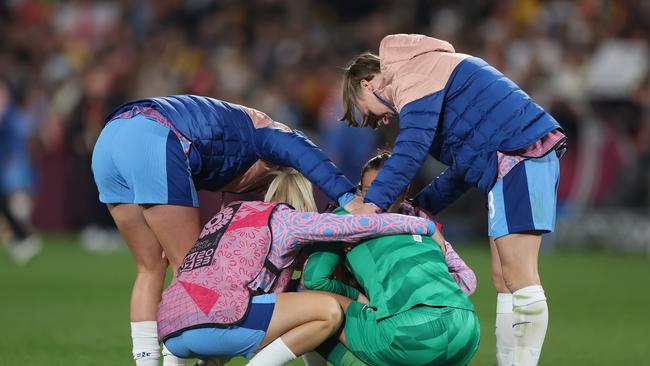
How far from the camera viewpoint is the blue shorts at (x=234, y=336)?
191 inches

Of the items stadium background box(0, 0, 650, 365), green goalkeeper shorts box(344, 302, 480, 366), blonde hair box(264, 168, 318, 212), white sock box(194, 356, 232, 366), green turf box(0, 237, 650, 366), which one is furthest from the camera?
stadium background box(0, 0, 650, 365)

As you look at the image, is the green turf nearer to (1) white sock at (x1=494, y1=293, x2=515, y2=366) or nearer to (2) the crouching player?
(1) white sock at (x1=494, y1=293, x2=515, y2=366)

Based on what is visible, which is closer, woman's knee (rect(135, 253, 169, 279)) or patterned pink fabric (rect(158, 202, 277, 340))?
patterned pink fabric (rect(158, 202, 277, 340))

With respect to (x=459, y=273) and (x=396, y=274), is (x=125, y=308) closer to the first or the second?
(x=459, y=273)

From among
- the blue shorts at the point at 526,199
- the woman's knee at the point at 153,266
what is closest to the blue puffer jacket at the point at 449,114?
the blue shorts at the point at 526,199

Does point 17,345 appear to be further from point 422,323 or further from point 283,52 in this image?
point 283,52

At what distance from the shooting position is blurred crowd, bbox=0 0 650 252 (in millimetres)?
14383

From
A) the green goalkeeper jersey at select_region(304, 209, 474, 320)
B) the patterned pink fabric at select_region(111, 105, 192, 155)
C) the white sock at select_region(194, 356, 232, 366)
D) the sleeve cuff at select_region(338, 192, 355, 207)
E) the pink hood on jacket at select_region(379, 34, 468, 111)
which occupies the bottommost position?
the white sock at select_region(194, 356, 232, 366)

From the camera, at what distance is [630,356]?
671 centimetres

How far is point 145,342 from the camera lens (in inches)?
209

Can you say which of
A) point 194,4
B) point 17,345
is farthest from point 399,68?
point 194,4

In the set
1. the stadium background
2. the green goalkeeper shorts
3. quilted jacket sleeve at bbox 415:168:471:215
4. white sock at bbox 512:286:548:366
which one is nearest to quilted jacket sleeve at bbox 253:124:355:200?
quilted jacket sleeve at bbox 415:168:471:215

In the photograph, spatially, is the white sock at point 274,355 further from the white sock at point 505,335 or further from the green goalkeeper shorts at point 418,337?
the white sock at point 505,335

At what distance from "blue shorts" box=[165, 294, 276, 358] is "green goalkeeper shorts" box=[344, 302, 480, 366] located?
16.2 inches
